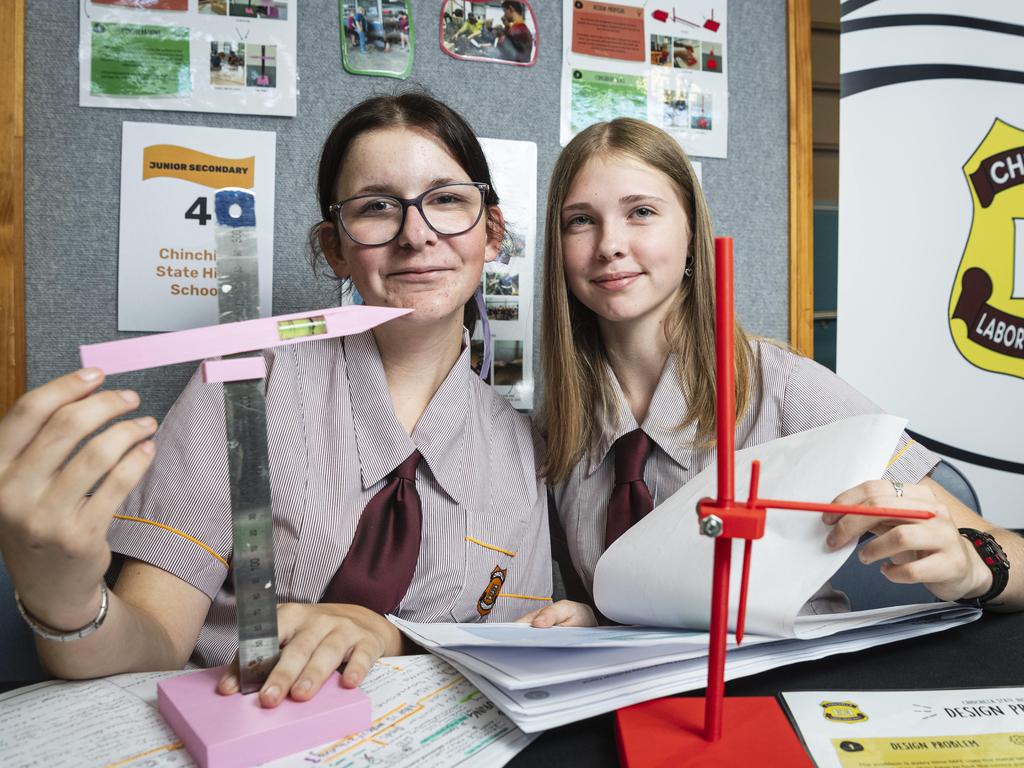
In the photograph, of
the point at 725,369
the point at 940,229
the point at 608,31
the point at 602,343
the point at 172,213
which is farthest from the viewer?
the point at 940,229

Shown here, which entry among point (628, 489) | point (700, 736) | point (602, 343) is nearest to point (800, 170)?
point (602, 343)

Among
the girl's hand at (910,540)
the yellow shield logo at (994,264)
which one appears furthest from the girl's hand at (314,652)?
the yellow shield logo at (994,264)

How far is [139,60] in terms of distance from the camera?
3.70 ft

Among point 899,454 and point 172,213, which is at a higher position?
point 172,213

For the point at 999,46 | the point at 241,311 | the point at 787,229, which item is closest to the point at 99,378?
the point at 241,311

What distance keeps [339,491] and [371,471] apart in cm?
4

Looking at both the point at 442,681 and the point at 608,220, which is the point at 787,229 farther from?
the point at 442,681

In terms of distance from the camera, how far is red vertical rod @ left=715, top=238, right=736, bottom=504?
427mm

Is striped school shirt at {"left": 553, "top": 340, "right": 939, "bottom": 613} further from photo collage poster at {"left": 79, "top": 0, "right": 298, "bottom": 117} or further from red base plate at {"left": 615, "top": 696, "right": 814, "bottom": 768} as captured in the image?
photo collage poster at {"left": 79, "top": 0, "right": 298, "bottom": 117}

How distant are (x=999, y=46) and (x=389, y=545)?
1541mm

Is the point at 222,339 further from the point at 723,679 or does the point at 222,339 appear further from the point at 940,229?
the point at 940,229

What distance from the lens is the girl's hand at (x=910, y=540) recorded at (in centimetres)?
52

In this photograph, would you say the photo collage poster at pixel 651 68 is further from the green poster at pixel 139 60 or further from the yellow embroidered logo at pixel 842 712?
the yellow embroidered logo at pixel 842 712

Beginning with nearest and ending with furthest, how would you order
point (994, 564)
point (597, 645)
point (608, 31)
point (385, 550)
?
point (597, 645) < point (994, 564) < point (385, 550) < point (608, 31)
